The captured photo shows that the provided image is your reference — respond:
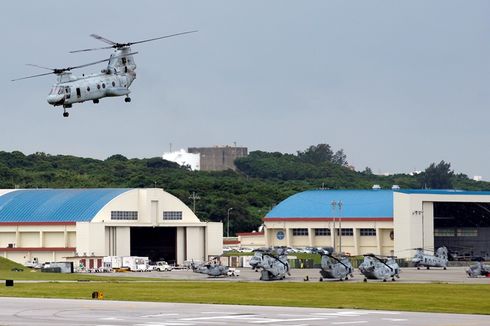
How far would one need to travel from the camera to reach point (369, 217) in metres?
192

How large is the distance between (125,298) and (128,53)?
24641 millimetres

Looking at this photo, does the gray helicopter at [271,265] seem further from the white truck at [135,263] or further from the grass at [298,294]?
the white truck at [135,263]

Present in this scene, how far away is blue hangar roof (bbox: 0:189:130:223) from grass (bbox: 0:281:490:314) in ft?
224

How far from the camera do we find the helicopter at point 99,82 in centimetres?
9681

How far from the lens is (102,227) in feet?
563

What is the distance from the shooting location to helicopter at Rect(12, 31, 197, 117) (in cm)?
9681

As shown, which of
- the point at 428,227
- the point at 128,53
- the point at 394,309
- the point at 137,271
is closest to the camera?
the point at 394,309

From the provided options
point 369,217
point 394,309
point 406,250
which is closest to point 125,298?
point 394,309

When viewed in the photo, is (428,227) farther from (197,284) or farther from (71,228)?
(197,284)

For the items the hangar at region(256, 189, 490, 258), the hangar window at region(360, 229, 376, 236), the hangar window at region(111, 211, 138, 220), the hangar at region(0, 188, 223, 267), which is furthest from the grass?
the hangar window at region(360, 229, 376, 236)

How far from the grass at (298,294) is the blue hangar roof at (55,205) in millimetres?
68195

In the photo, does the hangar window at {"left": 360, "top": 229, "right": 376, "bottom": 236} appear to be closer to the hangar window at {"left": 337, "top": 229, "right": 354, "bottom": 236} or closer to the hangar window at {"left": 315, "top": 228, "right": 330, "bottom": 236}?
the hangar window at {"left": 337, "top": 229, "right": 354, "bottom": 236}

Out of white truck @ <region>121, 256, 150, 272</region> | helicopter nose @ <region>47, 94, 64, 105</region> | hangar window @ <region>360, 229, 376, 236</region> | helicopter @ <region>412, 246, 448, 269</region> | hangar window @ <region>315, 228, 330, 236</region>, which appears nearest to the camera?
helicopter nose @ <region>47, 94, 64, 105</region>

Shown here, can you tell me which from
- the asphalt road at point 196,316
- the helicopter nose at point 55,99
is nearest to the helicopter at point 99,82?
the helicopter nose at point 55,99
